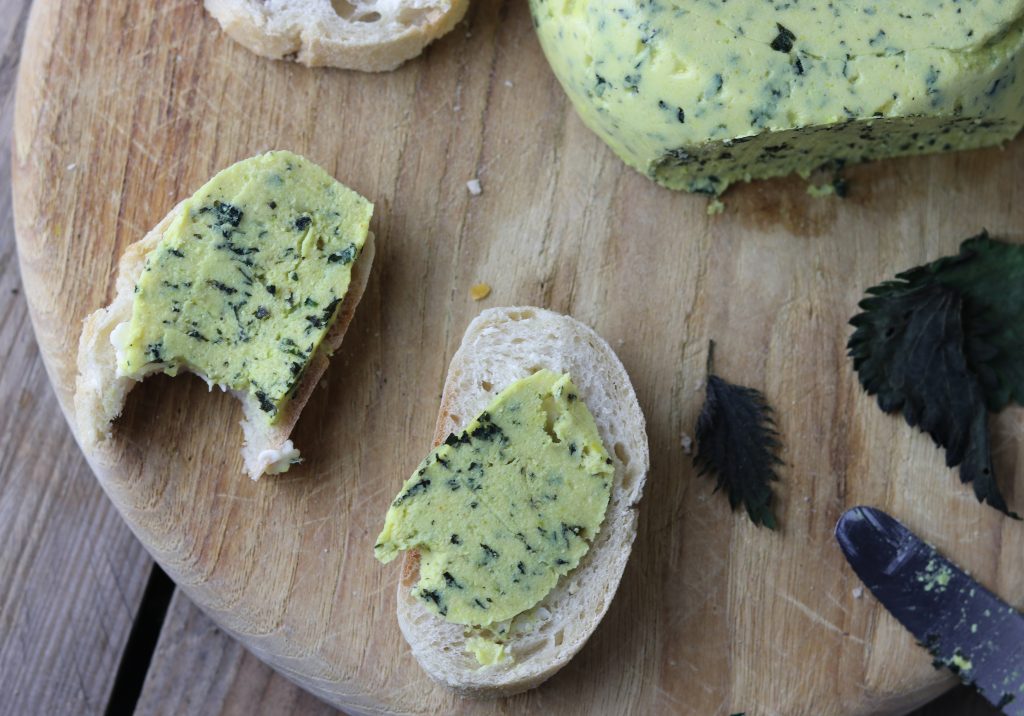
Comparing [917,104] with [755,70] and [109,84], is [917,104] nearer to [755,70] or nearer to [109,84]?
[755,70]

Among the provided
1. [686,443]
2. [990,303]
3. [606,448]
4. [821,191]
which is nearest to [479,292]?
[606,448]

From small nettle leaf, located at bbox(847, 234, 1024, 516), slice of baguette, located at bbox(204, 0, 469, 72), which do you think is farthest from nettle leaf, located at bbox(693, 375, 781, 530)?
slice of baguette, located at bbox(204, 0, 469, 72)

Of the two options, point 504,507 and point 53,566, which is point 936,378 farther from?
point 53,566

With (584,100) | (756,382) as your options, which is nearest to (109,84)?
(584,100)

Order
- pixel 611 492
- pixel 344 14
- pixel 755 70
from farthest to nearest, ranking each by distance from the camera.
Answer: pixel 344 14 → pixel 611 492 → pixel 755 70

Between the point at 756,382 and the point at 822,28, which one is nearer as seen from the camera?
the point at 822,28

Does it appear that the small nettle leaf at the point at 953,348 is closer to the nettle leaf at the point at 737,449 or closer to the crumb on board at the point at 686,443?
the nettle leaf at the point at 737,449

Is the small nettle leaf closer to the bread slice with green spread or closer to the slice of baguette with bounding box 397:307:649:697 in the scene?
the slice of baguette with bounding box 397:307:649:697
